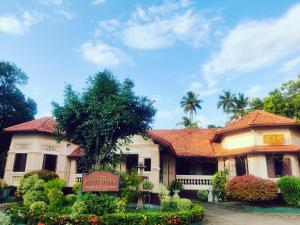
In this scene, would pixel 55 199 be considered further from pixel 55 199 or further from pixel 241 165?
pixel 241 165

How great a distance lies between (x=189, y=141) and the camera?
25.6 m

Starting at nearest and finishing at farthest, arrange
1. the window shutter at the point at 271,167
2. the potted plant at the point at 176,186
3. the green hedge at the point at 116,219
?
the green hedge at the point at 116,219 < the window shutter at the point at 271,167 < the potted plant at the point at 176,186

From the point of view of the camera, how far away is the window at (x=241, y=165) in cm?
2074

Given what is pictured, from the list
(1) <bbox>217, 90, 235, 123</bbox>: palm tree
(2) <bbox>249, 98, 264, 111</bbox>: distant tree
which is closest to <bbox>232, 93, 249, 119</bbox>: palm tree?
(1) <bbox>217, 90, 235, 123</bbox>: palm tree

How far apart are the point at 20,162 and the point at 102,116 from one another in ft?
36.6

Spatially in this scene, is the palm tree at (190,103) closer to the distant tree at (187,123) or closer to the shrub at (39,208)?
the distant tree at (187,123)

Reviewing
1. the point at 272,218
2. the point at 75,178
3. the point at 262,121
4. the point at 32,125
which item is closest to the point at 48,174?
the point at 75,178

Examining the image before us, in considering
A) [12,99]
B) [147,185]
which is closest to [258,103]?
[147,185]

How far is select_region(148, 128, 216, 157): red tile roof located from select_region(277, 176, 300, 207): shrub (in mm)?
6448

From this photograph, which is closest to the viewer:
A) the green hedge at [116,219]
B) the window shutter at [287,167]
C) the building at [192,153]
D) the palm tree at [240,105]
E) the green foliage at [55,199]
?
the green hedge at [116,219]

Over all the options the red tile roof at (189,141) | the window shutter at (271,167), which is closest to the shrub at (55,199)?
the red tile roof at (189,141)

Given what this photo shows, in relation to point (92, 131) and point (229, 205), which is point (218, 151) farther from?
point (92, 131)

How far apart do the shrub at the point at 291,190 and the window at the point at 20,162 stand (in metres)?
19.4

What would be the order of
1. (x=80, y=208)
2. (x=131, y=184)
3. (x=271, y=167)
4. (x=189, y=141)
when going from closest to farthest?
(x=80, y=208), (x=131, y=184), (x=271, y=167), (x=189, y=141)
